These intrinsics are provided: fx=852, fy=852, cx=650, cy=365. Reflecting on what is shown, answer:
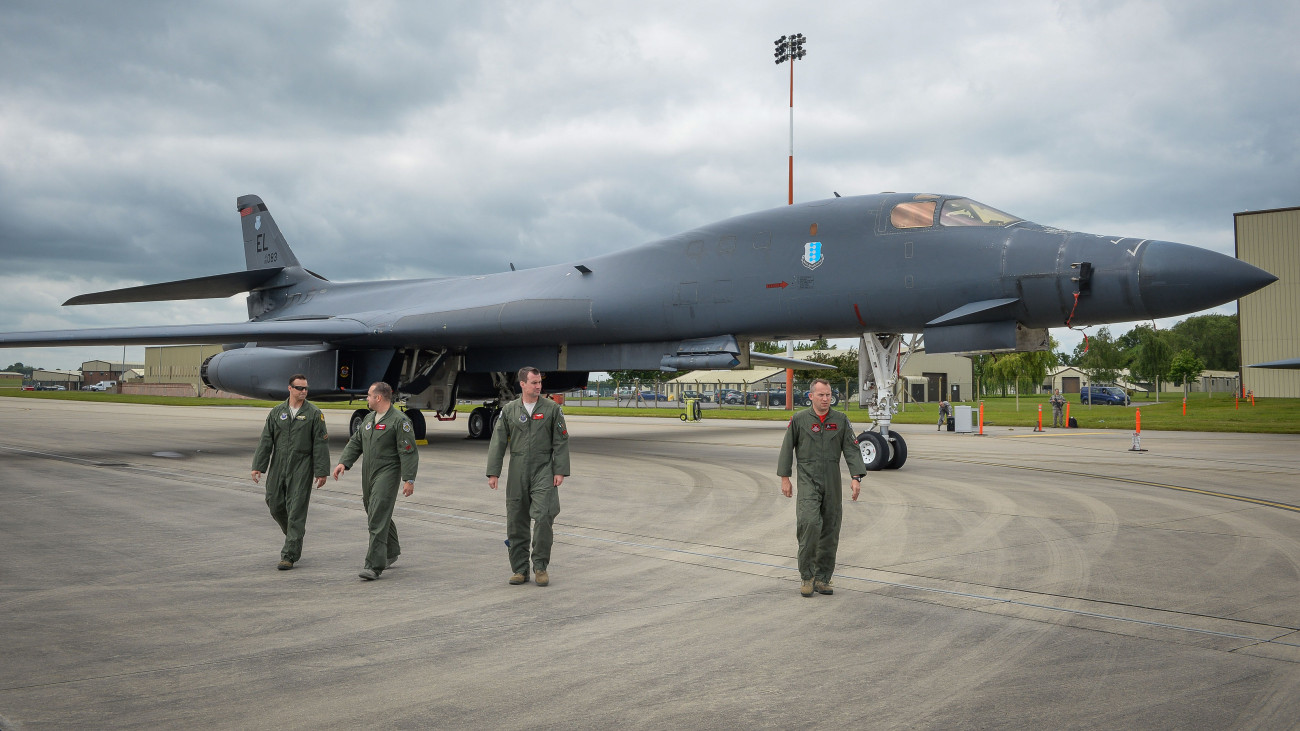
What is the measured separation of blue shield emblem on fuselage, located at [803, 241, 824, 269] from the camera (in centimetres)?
1324

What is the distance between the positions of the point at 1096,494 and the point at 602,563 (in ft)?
22.6

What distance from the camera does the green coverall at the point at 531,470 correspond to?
19.6ft

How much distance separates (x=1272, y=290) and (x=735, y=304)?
3383 centimetres

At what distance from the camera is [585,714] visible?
3.48m

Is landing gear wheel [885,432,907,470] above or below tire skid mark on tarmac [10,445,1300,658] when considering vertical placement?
above

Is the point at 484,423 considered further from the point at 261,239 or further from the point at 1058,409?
the point at 1058,409

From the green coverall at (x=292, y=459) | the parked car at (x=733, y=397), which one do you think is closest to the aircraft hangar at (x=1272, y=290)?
the parked car at (x=733, y=397)

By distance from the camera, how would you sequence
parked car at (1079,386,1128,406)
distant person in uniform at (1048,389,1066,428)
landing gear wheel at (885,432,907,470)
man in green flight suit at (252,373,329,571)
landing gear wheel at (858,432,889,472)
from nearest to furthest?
1. man in green flight suit at (252,373,329,571)
2. landing gear wheel at (858,432,889,472)
3. landing gear wheel at (885,432,907,470)
4. distant person in uniform at (1048,389,1066,428)
5. parked car at (1079,386,1128,406)

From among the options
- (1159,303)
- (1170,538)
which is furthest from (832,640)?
(1159,303)

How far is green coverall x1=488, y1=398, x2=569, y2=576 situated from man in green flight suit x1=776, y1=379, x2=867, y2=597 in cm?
163

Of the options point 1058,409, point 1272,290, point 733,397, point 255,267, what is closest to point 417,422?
point 255,267

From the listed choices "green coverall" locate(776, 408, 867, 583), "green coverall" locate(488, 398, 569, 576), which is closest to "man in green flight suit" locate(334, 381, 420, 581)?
"green coverall" locate(488, 398, 569, 576)

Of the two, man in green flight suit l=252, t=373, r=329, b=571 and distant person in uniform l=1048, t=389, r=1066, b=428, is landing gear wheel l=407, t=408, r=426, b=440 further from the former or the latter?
distant person in uniform l=1048, t=389, r=1066, b=428

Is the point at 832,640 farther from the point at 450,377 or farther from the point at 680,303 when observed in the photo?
the point at 450,377
